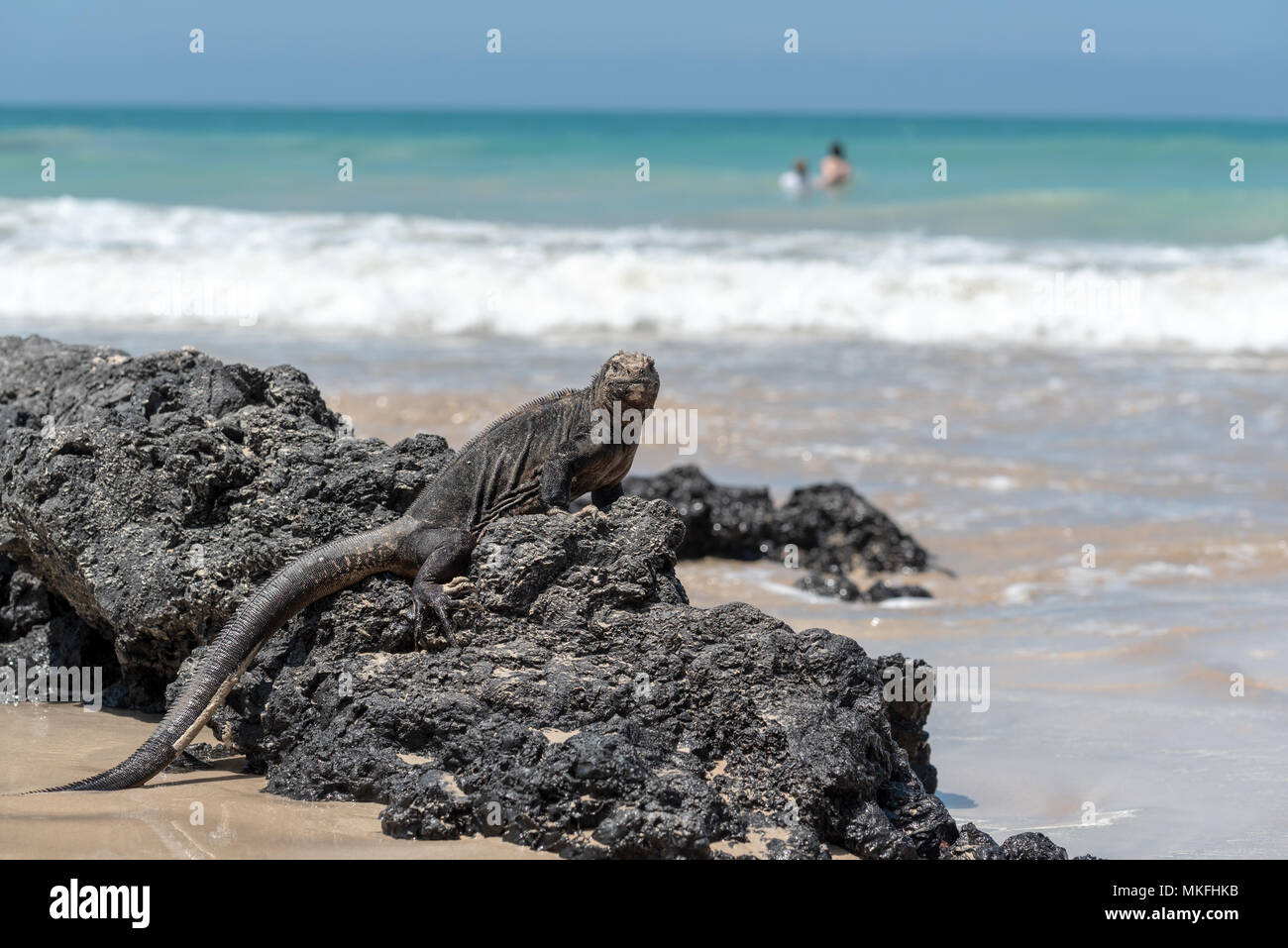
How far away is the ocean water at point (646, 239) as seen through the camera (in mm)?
18719

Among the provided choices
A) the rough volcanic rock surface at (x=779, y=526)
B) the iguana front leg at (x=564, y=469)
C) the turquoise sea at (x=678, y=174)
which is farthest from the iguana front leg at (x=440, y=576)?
the turquoise sea at (x=678, y=174)

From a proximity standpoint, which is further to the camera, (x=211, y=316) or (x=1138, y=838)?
(x=211, y=316)

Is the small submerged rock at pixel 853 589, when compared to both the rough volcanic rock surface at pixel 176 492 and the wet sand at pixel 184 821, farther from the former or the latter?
the wet sand at pixel 184 821

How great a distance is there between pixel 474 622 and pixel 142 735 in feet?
4.62

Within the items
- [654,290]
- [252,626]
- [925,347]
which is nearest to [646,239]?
[654,290]

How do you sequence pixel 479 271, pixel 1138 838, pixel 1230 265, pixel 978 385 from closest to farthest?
1. pixel 1138 838
2. pixel 978 385
3. pixel 479 271
4. pixel 1230 265

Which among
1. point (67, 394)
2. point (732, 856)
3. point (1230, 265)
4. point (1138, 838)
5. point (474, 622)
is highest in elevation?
point (1230, 265)

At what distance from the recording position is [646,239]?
25594 millimetres

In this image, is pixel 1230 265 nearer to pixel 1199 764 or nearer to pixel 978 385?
pixel 978 385

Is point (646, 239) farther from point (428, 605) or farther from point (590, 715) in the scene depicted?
point (590, 715)

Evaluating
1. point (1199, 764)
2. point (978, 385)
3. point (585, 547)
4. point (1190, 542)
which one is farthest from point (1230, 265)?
point (585, 547)

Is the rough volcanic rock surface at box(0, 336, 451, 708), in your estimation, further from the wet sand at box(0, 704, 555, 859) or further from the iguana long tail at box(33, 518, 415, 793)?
the wet sand at box(0, 704, 555, 859)

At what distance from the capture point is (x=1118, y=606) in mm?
7836

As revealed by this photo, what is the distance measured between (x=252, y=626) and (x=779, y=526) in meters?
5.25
